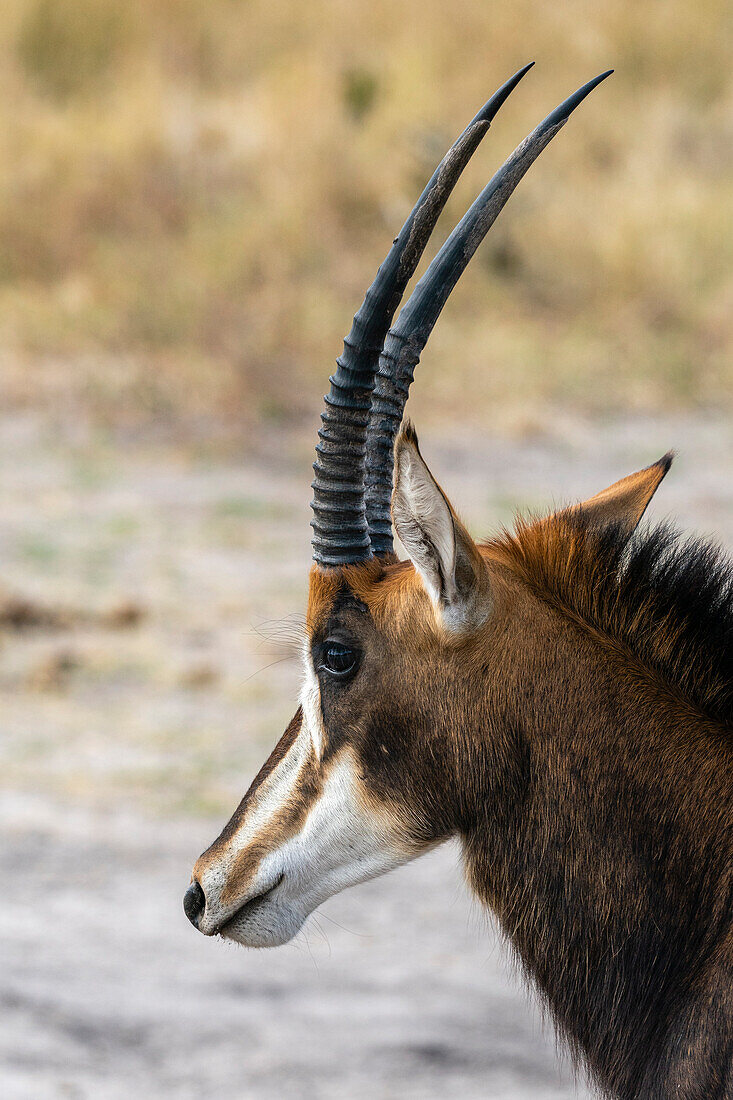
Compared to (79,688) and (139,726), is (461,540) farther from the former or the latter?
(79,688)

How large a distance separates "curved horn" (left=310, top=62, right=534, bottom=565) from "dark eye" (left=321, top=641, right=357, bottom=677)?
21 centimetres

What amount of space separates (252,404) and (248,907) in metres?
11.7

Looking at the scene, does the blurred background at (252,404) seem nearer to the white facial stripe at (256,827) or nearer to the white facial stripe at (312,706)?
the white facial stripe at (256,827)

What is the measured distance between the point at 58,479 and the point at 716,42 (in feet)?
56.5

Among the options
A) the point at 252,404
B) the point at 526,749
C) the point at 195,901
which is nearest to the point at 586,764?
the point at 526,749

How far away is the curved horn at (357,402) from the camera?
9.87 ft

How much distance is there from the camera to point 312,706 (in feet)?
9.55

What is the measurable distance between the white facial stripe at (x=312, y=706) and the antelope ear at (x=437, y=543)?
34 centimetres

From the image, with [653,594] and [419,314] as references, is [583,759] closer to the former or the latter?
[653,594]

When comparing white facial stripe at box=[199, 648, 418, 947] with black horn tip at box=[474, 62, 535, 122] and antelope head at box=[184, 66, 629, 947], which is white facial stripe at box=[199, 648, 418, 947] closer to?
antelope head at box=[184, 66, 629, 947]

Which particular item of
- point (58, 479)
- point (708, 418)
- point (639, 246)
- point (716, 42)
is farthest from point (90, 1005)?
point (716, 42)

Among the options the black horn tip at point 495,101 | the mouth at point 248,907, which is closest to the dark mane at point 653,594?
the mouth at point 248,907

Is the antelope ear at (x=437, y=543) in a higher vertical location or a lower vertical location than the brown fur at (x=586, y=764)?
higher

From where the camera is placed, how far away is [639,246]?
18.5 meters
